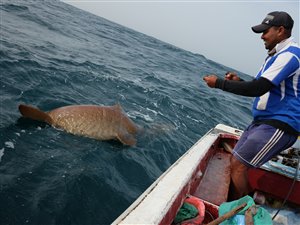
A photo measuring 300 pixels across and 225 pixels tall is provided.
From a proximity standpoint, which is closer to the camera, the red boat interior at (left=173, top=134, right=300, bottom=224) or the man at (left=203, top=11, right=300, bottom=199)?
the man at (left=203, top=11, right=300, bottom=199)

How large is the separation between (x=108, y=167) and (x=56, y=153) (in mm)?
941

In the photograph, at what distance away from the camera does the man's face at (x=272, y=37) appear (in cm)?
367

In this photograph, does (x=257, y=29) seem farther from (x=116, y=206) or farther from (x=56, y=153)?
(x=56, y=153)

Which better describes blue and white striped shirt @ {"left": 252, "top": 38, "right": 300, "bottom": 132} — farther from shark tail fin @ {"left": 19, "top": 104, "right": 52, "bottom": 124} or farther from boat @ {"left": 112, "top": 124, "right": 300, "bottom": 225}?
shark tail fin @ {"left": 19, "top": 104, "right": 52, "bottom": 124}

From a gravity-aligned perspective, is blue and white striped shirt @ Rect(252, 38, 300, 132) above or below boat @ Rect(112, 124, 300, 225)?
above

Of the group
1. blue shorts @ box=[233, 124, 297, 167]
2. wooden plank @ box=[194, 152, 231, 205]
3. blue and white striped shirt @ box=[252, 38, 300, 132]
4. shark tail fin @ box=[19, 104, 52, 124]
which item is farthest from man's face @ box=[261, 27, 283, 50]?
shark tail fin @ box=[19, 104, 52, 124]

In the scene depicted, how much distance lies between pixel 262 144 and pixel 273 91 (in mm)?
Answer: 662

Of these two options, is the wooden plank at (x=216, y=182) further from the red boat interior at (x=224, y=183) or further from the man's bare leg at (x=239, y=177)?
the man's bare leg at (x=239, y=177)

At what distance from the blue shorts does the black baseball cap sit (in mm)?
1191

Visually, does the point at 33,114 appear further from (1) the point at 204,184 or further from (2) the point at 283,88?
(2) the point at 283,88

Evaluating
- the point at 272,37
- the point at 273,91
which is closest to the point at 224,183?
the point at 273,91

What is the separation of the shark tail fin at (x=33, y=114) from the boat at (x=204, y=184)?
10.2ft

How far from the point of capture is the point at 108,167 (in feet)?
18.2

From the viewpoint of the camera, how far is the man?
3.43 m
